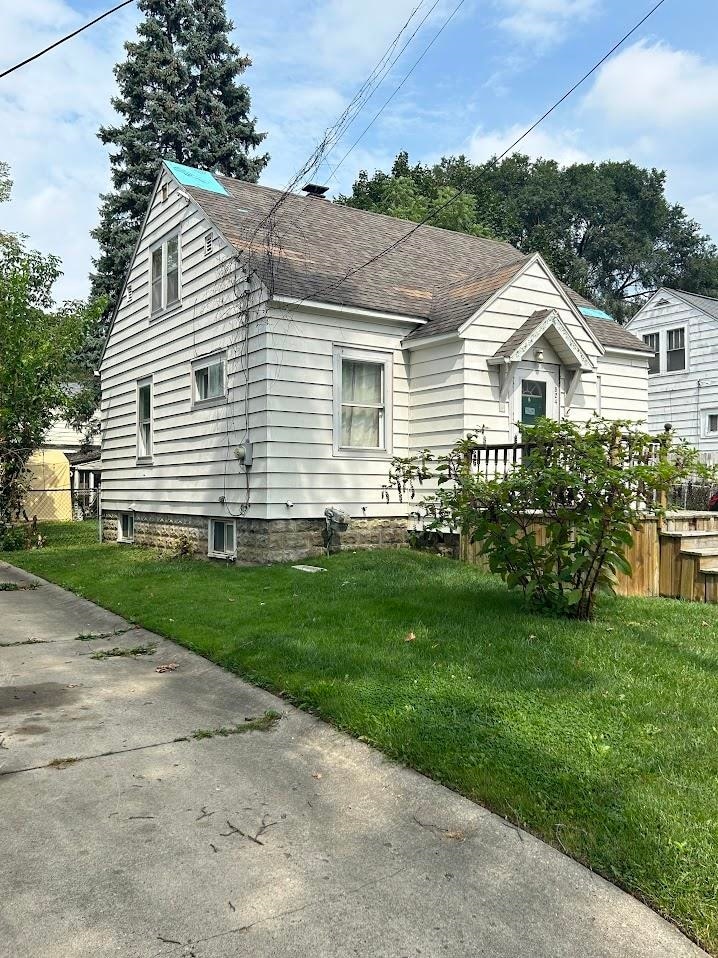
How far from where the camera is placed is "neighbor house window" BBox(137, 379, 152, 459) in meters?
15.5

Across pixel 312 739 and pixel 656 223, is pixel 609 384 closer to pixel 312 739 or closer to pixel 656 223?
pixel 312 739

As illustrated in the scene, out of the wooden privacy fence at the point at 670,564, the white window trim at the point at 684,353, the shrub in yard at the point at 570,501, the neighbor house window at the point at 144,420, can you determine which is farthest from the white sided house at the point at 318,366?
the white window trim at the point at 684,353

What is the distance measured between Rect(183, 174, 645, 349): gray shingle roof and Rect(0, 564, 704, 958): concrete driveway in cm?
821

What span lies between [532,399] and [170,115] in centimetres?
2513

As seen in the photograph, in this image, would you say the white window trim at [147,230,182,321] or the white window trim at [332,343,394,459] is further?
the white window trim at [147,230,182,321]

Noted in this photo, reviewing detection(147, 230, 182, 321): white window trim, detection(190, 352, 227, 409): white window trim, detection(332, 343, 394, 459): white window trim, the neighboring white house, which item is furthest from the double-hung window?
the neighboring white house

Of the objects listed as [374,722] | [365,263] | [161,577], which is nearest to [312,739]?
[374,722]

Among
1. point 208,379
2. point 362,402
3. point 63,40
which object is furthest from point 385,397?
point 63,40

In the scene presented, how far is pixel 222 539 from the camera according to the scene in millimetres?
12609

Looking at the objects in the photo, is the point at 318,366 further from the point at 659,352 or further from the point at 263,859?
the point at 659,352

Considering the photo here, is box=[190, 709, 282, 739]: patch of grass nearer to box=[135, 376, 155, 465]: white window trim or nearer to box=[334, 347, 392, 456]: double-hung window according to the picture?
box=[334, 347, 392, 456]: double-hung window

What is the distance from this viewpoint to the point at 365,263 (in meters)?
13.4

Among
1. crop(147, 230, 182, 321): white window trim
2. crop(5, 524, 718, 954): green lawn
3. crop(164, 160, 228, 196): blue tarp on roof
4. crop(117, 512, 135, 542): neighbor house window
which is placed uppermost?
crop(164, 160, 228, 196): blue tarp on roof

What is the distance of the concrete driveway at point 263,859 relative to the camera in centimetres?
246
